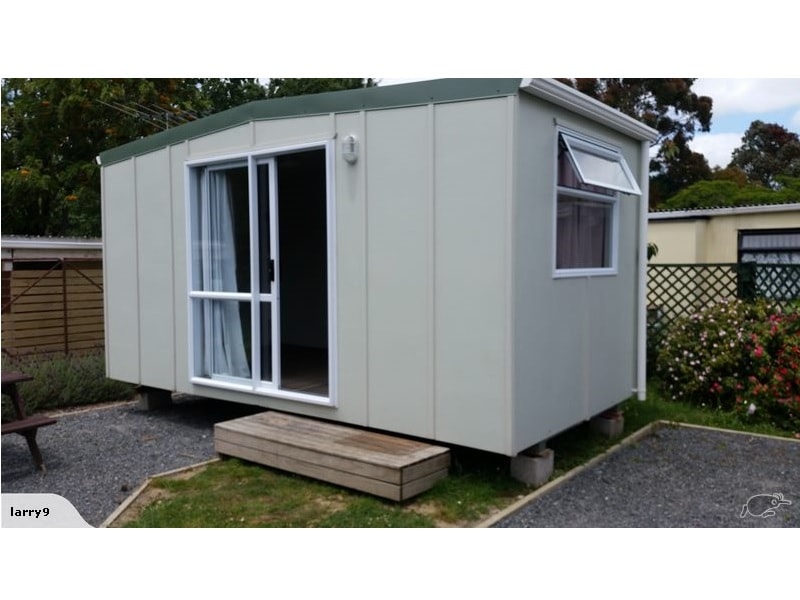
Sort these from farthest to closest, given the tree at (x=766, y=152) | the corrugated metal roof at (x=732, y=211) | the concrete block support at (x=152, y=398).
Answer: the tree at (x=766, y=152), the corrugated metal roof at (x=732, y=211), the concrete block support at (x=152, y=398)

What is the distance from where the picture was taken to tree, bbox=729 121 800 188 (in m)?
25.7

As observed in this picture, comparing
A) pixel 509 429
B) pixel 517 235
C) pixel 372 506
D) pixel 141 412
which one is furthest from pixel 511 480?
pixel 141 412

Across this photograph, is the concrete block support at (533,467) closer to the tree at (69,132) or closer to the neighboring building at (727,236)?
the neighboring building at (727,236)

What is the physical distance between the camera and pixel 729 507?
3.94 meters

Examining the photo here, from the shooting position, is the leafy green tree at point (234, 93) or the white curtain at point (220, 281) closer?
the white curtain at point (220, 281)

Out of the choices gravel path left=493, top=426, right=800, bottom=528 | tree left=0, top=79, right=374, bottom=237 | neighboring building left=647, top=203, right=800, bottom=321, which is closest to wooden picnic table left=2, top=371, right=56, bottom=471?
gravel path left=493, top=426, right=800, bottom=528

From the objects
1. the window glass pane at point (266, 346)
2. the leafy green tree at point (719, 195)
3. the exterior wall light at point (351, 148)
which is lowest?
the window glass pane at point (266, 346)

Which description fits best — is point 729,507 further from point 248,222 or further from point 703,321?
point 248,222

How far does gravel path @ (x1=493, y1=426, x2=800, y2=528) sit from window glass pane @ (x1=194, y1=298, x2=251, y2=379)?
8.79 ft

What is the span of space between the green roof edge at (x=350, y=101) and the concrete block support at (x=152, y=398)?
225cm

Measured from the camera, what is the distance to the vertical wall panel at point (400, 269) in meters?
4.15

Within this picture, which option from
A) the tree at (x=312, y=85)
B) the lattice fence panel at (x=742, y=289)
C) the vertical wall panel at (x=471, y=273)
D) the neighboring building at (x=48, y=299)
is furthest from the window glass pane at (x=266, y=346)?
the tree at (x=312, y=85)

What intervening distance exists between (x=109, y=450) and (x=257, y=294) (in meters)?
1.64

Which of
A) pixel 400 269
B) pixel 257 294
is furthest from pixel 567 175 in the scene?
pixel 257 294
